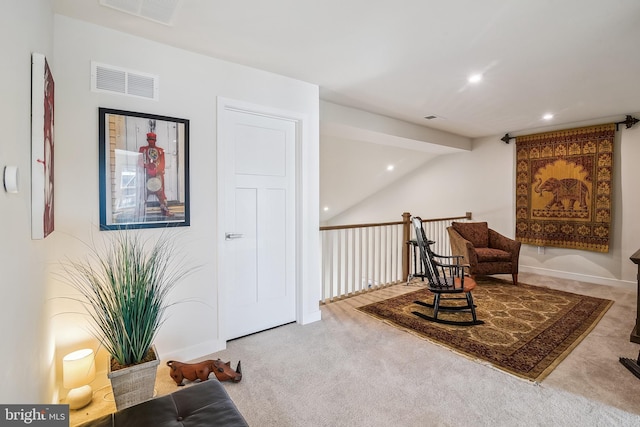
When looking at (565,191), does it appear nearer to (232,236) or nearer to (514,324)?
(514,324)

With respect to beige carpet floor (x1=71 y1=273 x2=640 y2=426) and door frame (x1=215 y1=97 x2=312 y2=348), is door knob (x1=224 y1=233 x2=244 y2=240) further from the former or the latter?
beige carpet floor (x1=71 y1=273 x2=640 y2=426)

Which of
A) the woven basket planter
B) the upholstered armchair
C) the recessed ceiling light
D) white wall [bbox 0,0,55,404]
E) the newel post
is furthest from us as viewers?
the newel post

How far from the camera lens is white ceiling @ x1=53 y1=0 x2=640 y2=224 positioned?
189 cm

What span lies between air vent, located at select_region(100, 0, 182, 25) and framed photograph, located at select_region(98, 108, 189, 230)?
620 mm

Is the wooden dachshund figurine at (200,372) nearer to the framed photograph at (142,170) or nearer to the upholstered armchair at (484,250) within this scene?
the framed photograph at (142,170)

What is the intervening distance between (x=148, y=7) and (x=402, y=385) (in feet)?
9.47

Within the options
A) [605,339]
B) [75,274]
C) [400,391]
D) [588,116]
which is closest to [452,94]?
[588,116]

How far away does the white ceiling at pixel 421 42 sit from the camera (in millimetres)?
1886

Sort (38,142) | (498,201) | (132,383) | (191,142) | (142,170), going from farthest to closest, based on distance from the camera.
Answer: (498,201) < (191,142) < (142,170) < (132,383) < (38,142)

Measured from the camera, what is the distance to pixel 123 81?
7.03ft

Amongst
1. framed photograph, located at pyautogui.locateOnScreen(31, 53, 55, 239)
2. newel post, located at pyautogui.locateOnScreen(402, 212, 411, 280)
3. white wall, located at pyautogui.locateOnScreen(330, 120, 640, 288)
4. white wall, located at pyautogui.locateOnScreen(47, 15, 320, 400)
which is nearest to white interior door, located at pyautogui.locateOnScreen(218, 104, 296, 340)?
white wall, located at pyautogui.locateOnScreen(47, 15, 320, 400)

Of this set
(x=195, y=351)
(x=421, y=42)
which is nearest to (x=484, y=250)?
(x=421, y=42)

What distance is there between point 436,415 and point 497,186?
4801mm

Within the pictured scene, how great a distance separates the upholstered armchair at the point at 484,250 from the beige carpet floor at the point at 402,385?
156cm
